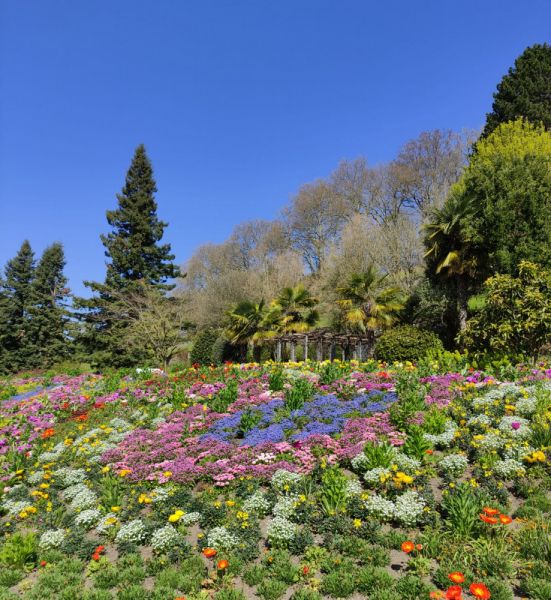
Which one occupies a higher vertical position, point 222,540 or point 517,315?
point 517,315

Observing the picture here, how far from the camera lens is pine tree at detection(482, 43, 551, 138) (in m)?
22.6

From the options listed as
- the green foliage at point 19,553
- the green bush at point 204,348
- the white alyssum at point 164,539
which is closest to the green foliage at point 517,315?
the white alyssum at point 164,539

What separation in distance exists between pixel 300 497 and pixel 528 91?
1100 inches

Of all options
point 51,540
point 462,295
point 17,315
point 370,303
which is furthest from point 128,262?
point 51,540

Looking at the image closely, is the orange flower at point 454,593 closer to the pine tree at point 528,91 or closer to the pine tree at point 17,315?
the pine tree at point 528,91

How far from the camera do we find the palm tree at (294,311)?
17.8 metres

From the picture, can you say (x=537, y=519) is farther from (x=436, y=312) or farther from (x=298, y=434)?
(x=436, y=312)

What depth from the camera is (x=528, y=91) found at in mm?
23031

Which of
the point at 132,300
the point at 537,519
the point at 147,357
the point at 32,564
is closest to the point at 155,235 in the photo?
the point at 132,300

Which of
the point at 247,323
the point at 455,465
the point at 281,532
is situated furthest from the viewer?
the point at 247,323

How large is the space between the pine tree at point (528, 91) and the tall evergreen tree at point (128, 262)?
23.2m

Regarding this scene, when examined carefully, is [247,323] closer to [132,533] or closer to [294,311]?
[294,311]

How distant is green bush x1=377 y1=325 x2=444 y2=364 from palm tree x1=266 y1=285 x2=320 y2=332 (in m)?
5.21

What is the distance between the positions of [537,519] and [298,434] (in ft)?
9.03
